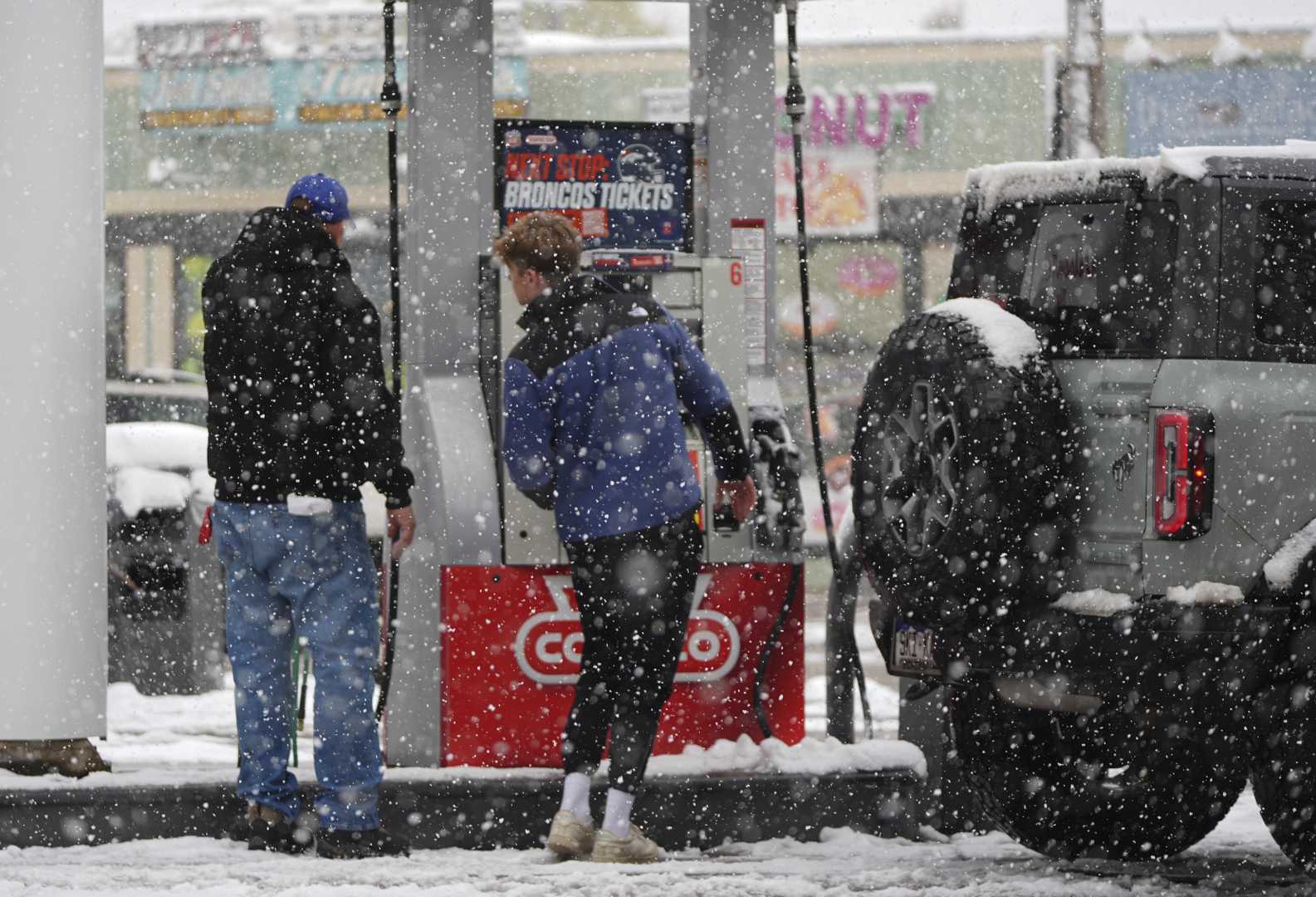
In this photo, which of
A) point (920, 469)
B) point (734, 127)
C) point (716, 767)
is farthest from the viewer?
point (734, 127)

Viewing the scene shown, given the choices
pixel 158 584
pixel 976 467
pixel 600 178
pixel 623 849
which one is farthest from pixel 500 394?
pixel 158 584

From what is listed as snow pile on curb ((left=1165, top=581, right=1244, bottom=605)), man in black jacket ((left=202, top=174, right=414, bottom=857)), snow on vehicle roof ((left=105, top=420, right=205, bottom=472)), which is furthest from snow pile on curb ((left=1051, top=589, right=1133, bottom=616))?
snow on vehicle roof ((left=105, top=420, right=205, bottom=472))

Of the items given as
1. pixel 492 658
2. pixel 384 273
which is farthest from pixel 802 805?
pixel 384 273

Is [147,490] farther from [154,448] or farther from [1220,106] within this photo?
[1220,106]

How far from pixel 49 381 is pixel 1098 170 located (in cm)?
336

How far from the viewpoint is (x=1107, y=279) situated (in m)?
6.43

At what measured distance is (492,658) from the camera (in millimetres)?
7273

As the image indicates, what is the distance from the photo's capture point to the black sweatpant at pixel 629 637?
6395 mm

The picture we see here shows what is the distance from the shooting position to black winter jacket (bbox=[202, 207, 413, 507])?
6547mm

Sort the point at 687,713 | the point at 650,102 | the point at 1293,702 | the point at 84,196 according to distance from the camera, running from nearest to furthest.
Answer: the point at 1293,702, the point at 84,196, the point at 687,713, the point at 650,102

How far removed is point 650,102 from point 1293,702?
17325 millimetres

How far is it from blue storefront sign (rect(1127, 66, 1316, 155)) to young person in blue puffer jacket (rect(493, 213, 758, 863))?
18.2 meters

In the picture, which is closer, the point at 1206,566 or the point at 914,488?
the point at 1206,566

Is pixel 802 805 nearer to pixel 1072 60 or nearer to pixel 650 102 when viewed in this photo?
pixel 1072 60
